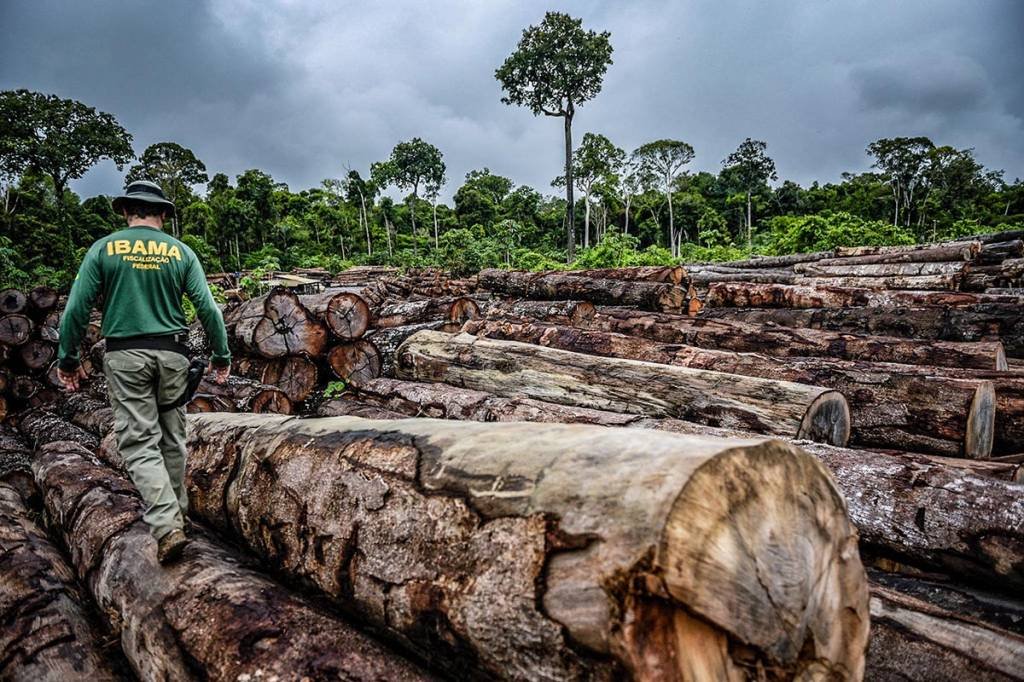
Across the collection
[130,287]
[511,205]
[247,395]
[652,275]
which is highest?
[511,205]

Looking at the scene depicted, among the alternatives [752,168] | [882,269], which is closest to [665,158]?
[752,168]

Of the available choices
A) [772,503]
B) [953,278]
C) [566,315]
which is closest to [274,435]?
[772,503]

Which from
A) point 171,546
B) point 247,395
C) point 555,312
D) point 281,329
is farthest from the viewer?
point 555,312

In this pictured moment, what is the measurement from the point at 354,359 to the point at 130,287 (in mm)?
3734

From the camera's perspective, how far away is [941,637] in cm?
165

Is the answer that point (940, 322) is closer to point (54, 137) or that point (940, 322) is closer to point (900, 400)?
point (900, 400)

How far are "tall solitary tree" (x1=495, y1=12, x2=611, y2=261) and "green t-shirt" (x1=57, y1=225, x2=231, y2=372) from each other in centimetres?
2874

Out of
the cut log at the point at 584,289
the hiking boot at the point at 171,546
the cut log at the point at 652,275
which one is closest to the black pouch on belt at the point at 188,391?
the hiking boot at the point at 171,546

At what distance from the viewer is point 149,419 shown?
2.42 metres

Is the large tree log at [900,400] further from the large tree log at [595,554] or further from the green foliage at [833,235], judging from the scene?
the green foliage at [833,235]

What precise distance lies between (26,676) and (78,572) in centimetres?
80

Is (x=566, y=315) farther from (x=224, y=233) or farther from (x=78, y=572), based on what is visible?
(x=224, y=233)

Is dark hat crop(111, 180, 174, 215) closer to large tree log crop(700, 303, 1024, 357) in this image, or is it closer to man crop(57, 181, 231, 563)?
man crop(57, 181, 231, 563)

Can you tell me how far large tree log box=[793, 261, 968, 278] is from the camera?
30.1ft
